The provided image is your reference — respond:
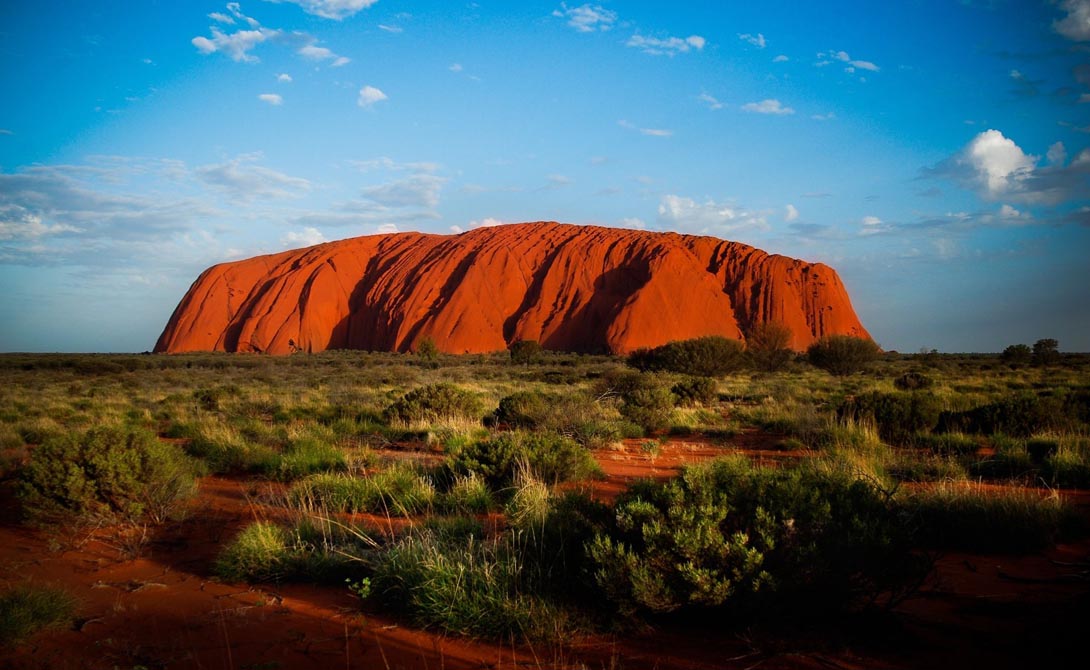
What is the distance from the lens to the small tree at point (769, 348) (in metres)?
33.5

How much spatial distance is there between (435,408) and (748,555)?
382 inches

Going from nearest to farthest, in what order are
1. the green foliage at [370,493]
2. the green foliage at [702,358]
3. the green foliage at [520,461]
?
the green foliage at [370,493], the green foliage at [520,461], the green foliage at [702,358]

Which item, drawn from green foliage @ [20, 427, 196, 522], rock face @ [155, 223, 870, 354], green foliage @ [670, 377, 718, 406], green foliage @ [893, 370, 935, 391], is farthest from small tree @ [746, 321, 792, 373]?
green foliage @ [20, 427, 196, 522]

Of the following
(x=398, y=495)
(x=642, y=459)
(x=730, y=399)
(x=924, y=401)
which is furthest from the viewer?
(x=730, y=399)

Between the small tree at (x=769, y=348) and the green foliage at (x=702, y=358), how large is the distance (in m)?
5.88

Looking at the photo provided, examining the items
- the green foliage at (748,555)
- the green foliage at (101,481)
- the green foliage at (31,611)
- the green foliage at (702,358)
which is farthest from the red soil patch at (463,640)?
the green foliage at (702,358)

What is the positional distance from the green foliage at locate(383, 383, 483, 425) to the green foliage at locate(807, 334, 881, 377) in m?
23.1

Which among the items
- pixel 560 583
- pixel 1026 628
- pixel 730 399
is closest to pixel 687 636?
pixel 560 583

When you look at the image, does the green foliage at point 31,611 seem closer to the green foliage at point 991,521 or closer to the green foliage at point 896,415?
the green foliage at point 991,521

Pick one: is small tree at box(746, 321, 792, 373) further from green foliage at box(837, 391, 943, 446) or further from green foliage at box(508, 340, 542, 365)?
green foliage at box(837, 391, 943, 446)

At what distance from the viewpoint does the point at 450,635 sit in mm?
3441

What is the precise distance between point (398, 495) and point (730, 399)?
13052 millimetres

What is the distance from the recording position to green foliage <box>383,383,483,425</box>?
39.1 ft

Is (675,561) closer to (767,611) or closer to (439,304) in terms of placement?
(767,611)
